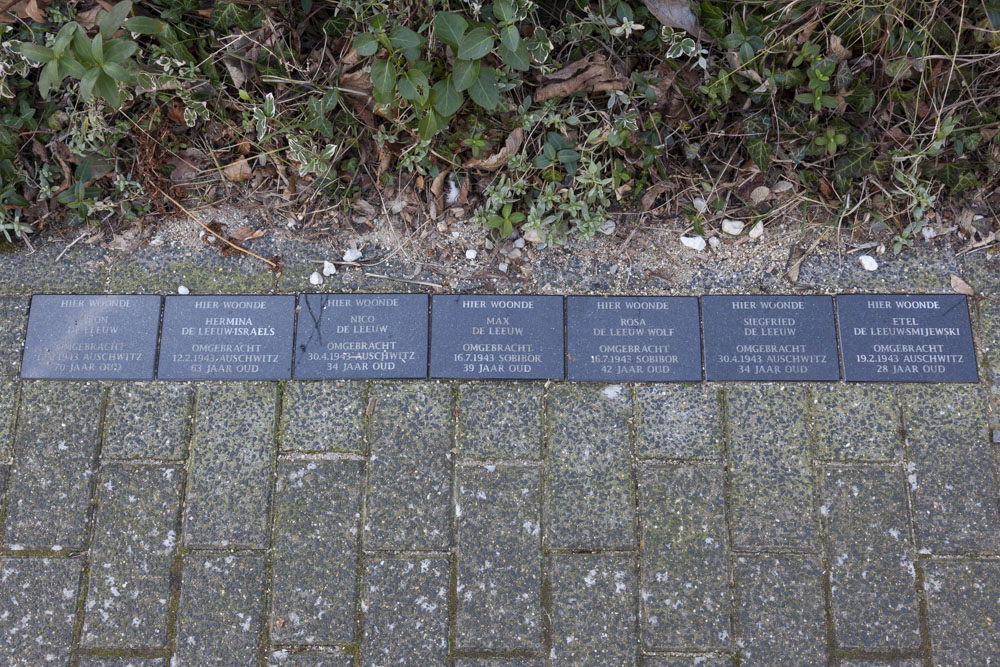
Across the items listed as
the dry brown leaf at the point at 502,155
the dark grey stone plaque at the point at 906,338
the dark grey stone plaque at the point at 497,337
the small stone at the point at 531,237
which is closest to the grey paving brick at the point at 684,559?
the dark grey stone plaque at the point at 497,337

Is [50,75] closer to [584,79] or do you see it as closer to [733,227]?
[584,79]

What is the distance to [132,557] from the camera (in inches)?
88.7

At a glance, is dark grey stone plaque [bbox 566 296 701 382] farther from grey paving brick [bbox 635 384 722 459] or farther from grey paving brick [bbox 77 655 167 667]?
grey paving brick [bbox 77 655 167 667]

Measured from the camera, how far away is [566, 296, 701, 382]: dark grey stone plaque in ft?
7.74

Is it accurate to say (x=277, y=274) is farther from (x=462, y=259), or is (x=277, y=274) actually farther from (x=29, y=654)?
(x=29, y=654)

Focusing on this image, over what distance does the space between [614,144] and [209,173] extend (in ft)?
5.43

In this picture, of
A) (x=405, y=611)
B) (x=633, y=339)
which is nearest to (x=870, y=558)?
(x=633, y=339)

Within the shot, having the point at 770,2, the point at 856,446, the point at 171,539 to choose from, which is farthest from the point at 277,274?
the point at 856,446

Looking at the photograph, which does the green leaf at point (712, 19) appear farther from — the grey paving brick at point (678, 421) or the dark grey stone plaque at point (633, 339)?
the grey paving brick at point (678, 421)

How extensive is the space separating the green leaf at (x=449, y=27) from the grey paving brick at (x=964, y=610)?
98.3 inches

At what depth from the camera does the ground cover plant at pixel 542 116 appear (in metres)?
2.26

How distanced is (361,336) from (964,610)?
2405mm

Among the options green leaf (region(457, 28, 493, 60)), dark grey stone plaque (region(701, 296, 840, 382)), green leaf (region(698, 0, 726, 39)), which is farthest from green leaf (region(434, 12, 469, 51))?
dark grey stone plaque (region(701, 296, 840, 382))

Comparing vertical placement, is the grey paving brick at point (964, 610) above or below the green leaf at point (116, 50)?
below
